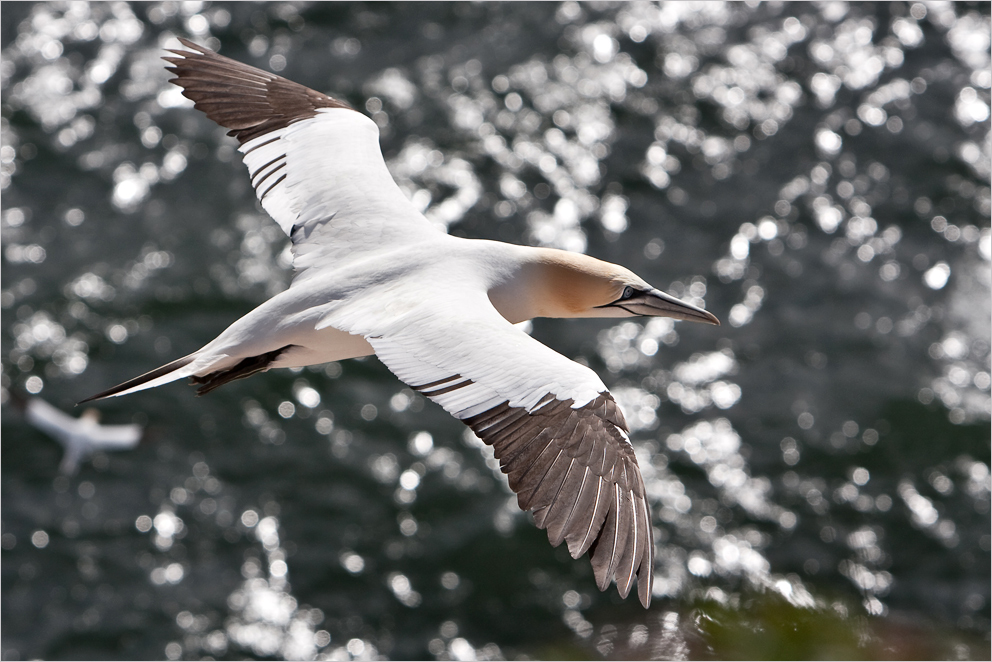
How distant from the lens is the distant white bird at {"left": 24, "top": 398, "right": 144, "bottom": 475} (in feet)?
37.0

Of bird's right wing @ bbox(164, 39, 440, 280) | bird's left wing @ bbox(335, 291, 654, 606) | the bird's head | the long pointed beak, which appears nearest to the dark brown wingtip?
bird's right wing @ bbox(164, 39, 440, 280)

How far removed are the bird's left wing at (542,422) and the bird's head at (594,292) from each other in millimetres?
750

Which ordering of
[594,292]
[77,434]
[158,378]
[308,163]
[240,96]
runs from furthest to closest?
[77,434], [240,96], [308,163], [594,292], [158,378]

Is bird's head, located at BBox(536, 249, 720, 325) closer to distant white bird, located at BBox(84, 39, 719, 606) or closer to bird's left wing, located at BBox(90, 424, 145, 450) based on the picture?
distant white bird, located at BBox(84, 39, 719, 606)

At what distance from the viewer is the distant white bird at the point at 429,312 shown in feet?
13.2

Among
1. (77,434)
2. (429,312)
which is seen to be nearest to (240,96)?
(429,312)

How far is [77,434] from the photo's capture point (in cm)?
1125

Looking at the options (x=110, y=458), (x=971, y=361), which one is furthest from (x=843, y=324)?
(x=110, y=458)

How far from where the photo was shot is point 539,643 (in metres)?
10.7

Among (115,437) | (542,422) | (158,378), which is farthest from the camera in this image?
(115,437)

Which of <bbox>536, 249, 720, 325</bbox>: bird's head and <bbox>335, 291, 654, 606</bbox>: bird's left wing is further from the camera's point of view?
<bbox>536, 249, 720, 325</bbox>: bird's head

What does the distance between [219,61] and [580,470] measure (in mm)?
3628

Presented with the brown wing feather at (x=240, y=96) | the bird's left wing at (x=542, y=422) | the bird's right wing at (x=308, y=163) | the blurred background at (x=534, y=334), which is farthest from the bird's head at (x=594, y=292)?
the blurred background at (x=534, y=334)

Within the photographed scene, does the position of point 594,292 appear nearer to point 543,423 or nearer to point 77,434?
point 543,423
